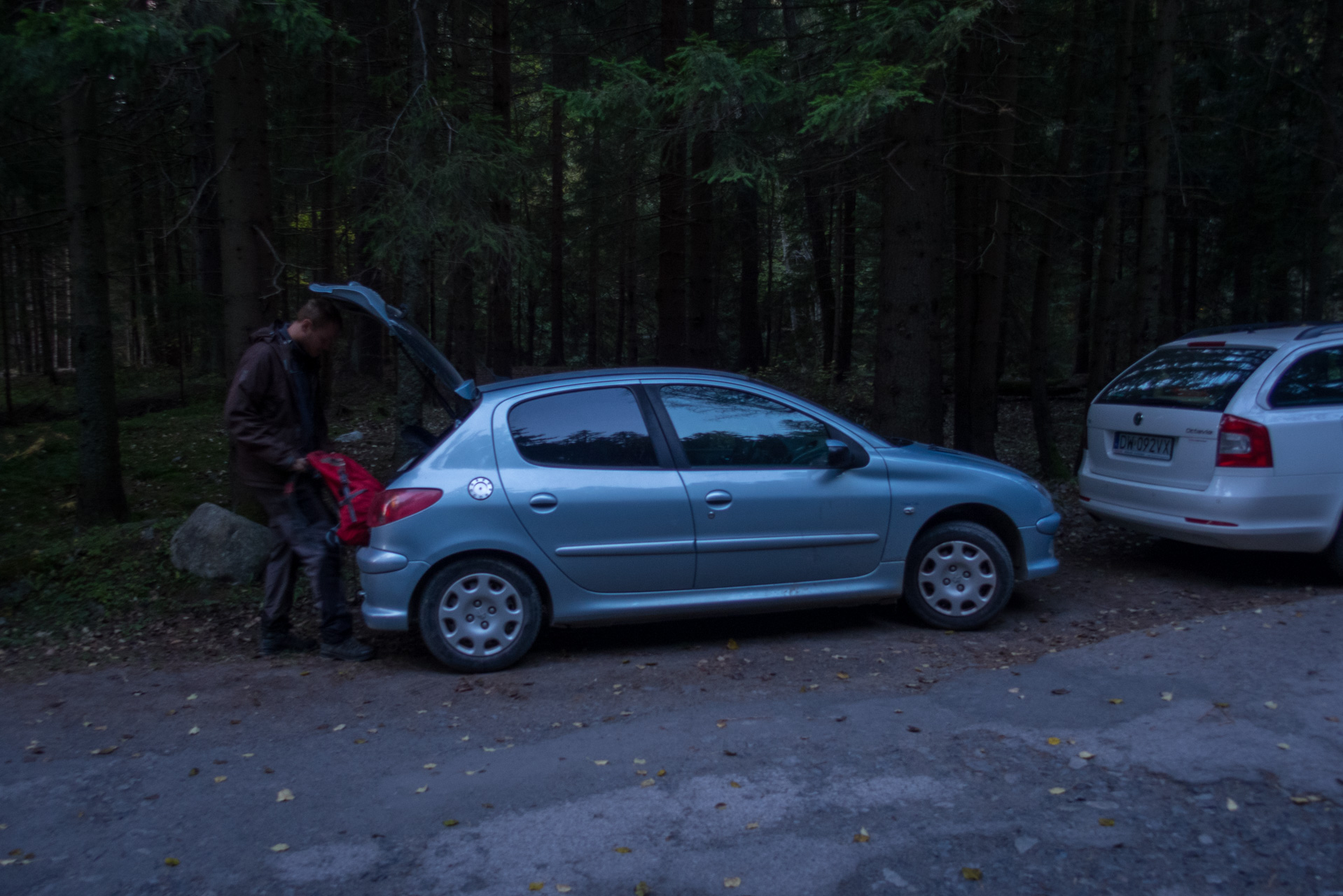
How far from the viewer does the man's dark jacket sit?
593 cm

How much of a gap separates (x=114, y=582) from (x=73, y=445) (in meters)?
8.33

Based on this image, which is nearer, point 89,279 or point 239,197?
point 239,197

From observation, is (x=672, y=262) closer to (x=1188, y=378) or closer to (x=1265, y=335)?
(x=1188, y=378)

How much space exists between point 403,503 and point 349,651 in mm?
1161

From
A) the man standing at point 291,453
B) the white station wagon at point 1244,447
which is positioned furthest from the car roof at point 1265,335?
the man standing at point 291,453

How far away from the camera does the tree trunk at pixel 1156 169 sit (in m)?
10.7

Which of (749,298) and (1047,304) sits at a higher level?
(749,298)

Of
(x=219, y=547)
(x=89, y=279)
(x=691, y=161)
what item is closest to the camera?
(x=219, y=547)

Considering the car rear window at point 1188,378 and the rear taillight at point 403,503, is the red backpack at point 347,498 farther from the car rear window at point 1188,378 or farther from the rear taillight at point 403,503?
the car rear window at point 1188,378

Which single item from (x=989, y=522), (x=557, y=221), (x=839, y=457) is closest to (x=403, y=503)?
(x=839, y=457)

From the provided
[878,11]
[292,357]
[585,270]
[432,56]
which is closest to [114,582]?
[292,357]

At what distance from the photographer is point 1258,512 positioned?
6.80 m

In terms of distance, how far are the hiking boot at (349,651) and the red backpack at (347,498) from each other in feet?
2.29

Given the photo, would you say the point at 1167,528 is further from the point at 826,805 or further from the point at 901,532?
the point at 826,805
